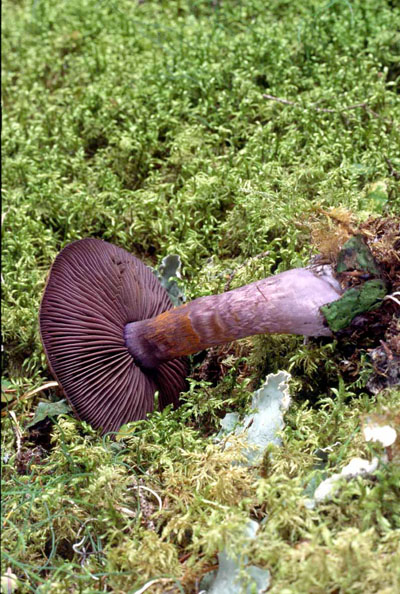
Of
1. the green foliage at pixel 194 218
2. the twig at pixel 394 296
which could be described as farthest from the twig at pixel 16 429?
the twig at pixel 394 296

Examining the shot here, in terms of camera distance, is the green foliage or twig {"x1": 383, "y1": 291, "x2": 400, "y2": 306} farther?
twig {"x1": 383, "y1": 291, "x2": 400, "y2": 306}

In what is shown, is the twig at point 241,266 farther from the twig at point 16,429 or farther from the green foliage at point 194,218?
the twig at point 16,429

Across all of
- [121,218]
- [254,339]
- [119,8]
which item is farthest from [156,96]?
[254,339]

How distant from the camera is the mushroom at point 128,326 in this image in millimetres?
2207

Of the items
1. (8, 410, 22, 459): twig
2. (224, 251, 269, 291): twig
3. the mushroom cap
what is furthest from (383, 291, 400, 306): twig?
(8, 410, 22, 459): twig

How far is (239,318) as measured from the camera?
2.24 metres

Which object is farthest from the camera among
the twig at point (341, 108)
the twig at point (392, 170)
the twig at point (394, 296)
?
the twig at point (341, 108)

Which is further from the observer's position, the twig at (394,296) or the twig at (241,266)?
the twig at (241,266)

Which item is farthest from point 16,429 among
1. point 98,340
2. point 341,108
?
point 341,108

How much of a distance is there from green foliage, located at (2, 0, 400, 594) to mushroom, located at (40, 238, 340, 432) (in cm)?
14

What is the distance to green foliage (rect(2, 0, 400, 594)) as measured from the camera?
1.75 metres

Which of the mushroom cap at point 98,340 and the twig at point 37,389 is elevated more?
the mushroom cap at point 98,340

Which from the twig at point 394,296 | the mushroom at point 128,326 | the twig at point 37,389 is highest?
the twig at point 394,296

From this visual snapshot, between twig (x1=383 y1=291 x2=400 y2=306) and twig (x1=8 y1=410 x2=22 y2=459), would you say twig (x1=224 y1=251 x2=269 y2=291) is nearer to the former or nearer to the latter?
twig (x1=383 y1=291 x2=400 y2=306)
